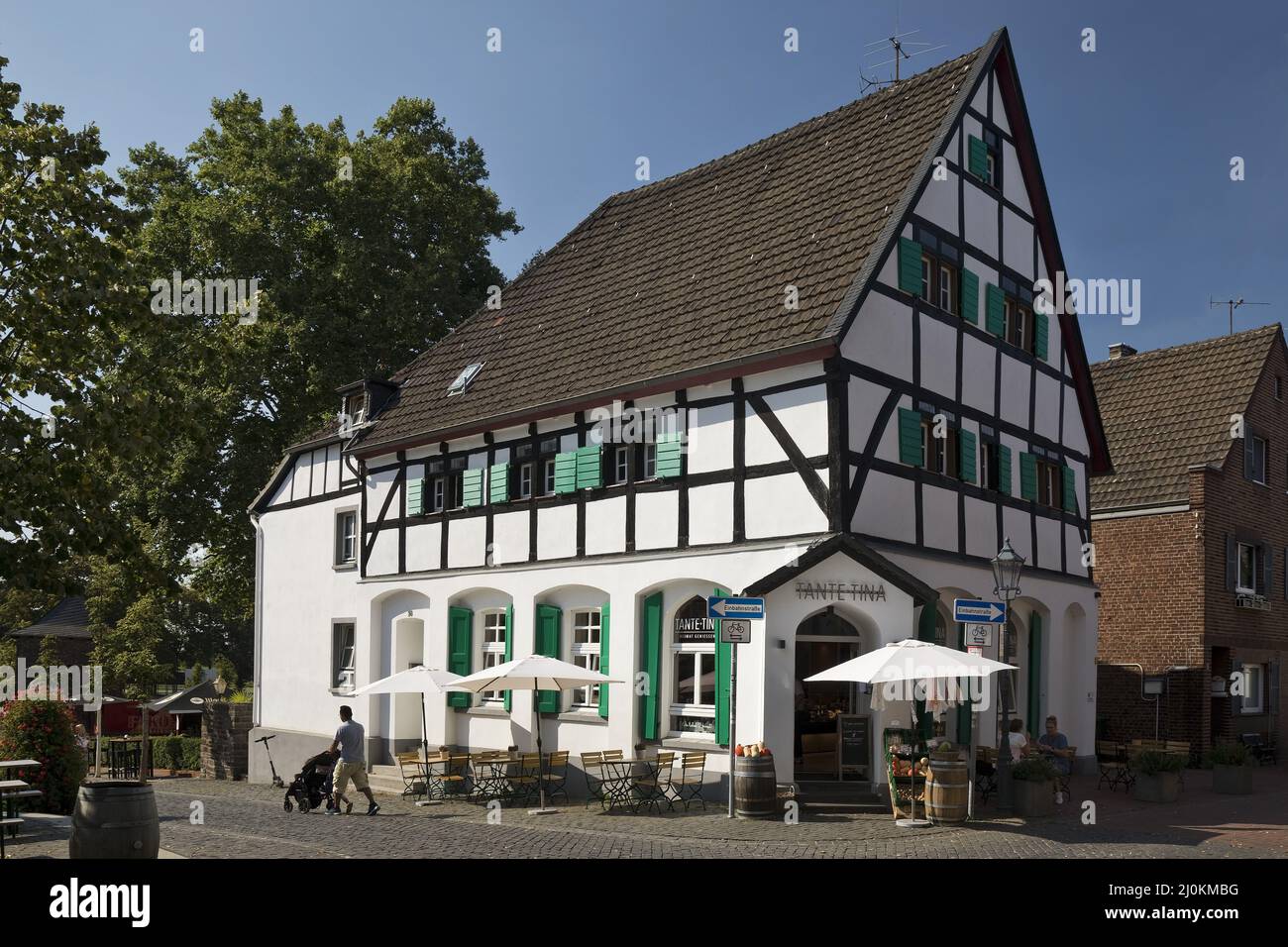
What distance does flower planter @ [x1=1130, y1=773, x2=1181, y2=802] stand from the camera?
1967cm

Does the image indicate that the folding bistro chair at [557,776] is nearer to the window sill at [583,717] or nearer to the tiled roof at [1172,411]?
the window sill at [583,717]

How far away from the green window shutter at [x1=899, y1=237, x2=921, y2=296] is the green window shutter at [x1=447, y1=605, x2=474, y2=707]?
A: 1028 cm

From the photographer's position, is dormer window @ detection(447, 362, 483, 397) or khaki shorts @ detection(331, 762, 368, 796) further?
dormer window @ detection(447, 362, 483, 397)

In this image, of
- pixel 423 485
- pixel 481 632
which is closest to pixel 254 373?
pixel 423 485

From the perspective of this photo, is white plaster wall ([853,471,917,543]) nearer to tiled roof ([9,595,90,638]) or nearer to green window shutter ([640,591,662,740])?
green window shutter ([640,591,662,740])

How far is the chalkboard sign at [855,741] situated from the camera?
1886cm

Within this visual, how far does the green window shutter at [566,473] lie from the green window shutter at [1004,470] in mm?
7405

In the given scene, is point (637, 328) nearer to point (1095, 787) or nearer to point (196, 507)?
point (1095, 787)

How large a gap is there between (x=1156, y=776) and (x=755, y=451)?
7.85 metres

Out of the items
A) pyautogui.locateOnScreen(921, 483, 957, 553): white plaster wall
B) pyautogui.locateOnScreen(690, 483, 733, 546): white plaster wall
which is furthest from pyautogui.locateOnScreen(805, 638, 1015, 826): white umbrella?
pyautogui.locateOnScreen(921, 483, 957, 553): white plaster wall

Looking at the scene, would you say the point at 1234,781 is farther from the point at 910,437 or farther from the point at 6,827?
the point at 6,827

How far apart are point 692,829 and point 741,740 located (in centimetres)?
203

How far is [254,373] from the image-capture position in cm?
3500
